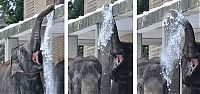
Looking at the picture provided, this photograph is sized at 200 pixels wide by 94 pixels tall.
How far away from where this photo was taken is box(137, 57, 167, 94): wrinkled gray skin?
17.3 m

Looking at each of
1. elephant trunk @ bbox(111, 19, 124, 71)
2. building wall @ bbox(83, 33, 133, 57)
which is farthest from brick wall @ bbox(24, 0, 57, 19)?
elephant trunk @ bbox(111, 19, 124, 71)

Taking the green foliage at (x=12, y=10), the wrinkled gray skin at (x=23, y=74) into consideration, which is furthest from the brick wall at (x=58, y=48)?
the green foliage at (x=12, y=10)

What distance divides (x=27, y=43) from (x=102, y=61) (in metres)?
3.78

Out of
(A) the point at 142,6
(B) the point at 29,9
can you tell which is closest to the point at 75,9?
(A) the point at 142,6

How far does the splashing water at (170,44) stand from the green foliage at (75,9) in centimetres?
280

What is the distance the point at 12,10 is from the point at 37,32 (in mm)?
15538

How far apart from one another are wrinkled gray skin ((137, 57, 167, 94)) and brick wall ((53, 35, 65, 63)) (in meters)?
2.79

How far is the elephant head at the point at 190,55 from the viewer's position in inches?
645

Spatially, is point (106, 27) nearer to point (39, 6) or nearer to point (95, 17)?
point (95, 17)

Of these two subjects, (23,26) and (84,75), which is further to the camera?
(23,26)

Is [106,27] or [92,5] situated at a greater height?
[92,5]

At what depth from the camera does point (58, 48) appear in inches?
811

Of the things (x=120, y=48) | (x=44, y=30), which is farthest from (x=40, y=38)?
(x=120, y=48)

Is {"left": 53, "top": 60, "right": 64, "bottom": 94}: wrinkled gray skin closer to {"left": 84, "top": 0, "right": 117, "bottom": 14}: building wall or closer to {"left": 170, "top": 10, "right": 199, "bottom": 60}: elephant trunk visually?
{"left": 84, "top": 0, "right": 117, "bottom": 14}: building wall
